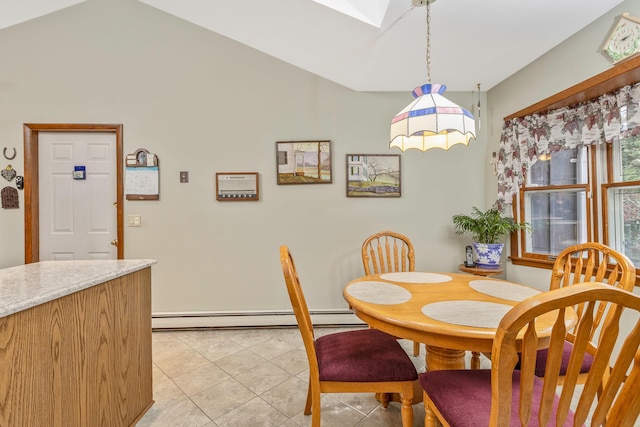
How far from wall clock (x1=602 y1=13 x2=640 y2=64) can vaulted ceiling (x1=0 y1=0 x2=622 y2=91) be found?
0.15m

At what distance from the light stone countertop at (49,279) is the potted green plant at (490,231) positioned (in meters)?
2.65

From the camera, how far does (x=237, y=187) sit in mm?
2861

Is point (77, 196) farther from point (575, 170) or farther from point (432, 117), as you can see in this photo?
point (575, 170)

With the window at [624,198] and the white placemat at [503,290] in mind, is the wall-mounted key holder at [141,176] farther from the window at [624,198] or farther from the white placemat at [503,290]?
the window at [624,198]

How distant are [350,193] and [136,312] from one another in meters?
2.04

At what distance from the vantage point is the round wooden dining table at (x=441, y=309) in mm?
1062

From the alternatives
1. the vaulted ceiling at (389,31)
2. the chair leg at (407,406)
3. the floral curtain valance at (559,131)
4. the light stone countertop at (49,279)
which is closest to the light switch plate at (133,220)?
A: the light stone countertop at (49,279)

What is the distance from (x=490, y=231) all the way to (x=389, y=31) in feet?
6.27

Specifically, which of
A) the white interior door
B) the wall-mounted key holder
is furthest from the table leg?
the white interior door

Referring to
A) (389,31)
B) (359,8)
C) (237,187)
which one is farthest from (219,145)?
(389,31)

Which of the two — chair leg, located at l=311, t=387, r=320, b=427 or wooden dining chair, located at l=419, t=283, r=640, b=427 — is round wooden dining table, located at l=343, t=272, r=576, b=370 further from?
chair leg, located at l=311, t=387, r=320, b=427

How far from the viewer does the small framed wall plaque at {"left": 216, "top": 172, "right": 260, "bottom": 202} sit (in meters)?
2.86

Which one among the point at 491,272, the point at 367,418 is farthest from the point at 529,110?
the point at 367,418

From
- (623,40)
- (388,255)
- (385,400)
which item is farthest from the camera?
(388,255)
